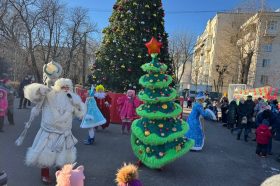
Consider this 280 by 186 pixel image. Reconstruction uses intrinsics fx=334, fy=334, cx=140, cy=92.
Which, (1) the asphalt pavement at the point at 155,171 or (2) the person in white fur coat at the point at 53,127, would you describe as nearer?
(2) the person in white fur coat at the point at 53,127

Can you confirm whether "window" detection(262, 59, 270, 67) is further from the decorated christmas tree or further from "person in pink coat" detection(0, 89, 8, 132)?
the decorated christmas tree

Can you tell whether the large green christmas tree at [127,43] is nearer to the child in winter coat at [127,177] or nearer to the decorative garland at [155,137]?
the decorative garland at [155,137]

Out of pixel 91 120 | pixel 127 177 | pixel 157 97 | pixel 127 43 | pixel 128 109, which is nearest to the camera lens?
pixel 127 177

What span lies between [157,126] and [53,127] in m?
2.33

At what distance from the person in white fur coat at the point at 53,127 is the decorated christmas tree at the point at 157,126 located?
1.73m

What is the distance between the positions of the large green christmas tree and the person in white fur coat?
33.7 ft

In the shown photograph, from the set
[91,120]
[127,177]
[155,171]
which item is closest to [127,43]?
[91,120]

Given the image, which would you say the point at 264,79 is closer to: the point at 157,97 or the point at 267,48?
the point at 267,48

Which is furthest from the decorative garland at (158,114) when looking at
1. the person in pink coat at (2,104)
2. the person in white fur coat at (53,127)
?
the person in pink coat at (2,104)

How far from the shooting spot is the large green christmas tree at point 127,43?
1642 cm

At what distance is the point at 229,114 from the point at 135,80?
16.6 feet

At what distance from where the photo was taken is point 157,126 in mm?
7207

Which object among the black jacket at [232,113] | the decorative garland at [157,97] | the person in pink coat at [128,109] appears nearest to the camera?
the decorative garland at [157,97]

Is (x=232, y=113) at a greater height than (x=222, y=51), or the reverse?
(x=222, y=51)
